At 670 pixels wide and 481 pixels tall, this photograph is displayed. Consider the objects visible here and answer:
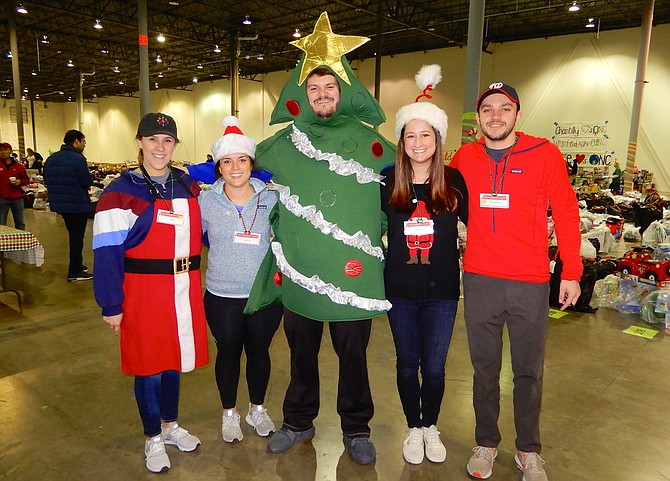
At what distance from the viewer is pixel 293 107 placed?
7.28 feet

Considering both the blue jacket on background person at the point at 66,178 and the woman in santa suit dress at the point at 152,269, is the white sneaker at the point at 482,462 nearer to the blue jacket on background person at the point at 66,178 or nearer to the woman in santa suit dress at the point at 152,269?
the woman in santa suit dress at the point at 152,269

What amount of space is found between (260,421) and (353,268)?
38.1 inches

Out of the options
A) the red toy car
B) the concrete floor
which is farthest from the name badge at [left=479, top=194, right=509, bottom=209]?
the red toy car

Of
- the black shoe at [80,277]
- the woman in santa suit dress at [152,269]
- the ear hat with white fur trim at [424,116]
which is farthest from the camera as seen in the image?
the black shoe at [80,277]

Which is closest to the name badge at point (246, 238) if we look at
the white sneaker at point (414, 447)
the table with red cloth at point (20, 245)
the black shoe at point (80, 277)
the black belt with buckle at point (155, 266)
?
the black belt with buckle at point (155, 266)

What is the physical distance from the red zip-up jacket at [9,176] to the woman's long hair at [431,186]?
5.61m

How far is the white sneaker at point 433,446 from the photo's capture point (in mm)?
2193

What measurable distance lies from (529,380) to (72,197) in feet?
16.1

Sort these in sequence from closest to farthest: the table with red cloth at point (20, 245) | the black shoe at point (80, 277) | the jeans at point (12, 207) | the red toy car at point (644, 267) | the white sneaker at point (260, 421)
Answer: the white sneaker at point (260, 421) < the table with red cloth at point (20, 245) < the red toy car at point (644, 267) < the black shoe at point (80, 277) < the jeans at point (12, 207)

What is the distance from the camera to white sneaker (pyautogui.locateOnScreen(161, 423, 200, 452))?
2.26 meters

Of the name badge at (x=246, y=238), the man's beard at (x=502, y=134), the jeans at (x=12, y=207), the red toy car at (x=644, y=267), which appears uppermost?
the man's beard at (x=502, y=134)

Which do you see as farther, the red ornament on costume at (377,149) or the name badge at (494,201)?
the red ornament on costume at (377,149)

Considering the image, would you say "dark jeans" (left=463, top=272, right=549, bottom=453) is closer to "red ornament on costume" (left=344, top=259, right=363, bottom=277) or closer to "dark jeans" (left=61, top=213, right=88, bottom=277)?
"red ornament on costume" (left=344, top=259, right=363, bottom=277)

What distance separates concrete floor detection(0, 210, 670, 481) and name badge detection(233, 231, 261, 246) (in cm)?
A: 97
